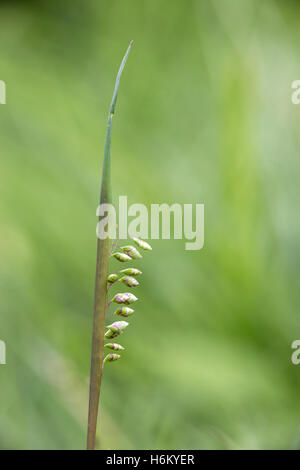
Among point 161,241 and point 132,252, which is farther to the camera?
point 161,241

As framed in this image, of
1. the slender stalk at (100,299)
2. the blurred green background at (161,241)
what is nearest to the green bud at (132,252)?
the slender stalk at (100,299)

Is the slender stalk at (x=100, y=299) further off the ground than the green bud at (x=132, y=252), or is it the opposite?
the green bud at (x=132, y=252)

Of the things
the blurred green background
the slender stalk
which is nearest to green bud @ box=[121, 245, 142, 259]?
the slender stalk

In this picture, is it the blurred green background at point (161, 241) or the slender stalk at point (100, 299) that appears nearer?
the slender stalk at point (100, 299)

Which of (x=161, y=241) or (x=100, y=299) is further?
(x=161, y=241)

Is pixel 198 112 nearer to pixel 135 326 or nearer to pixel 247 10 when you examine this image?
pixel 247 10

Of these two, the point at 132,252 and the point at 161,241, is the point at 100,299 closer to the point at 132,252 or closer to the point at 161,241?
the point at 132,252

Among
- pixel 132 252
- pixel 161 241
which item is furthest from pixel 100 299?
pixel 161 241

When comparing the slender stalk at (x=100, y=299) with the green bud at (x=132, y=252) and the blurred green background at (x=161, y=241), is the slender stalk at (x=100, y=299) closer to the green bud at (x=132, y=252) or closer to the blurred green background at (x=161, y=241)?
the green bud at (x=132, y=252)
